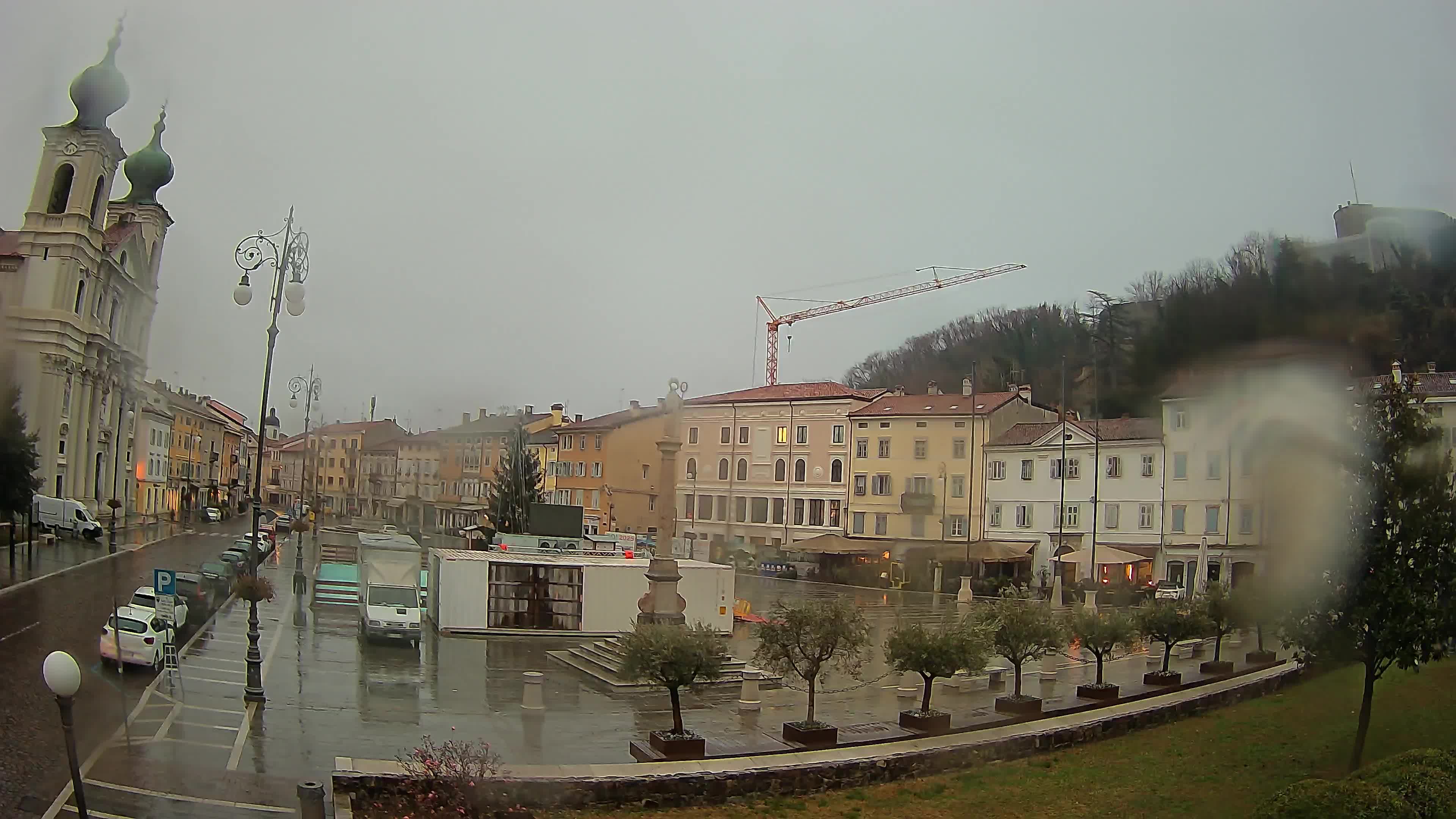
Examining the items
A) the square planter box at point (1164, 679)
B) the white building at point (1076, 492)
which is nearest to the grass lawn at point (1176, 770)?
the square planter box at point (1164, 679)

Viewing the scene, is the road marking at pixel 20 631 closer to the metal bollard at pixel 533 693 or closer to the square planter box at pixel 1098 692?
the metal bollard at pixel 533 693

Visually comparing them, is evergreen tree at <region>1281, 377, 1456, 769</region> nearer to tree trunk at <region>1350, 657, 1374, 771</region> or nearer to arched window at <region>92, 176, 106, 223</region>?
tree trunk at <region>1350, 657, 1374, 771</region>

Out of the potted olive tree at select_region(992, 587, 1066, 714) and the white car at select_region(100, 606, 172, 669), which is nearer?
the white car at select_region(100, 606, 172, 669)

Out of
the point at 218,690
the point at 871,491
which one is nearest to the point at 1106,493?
the point at 871,491

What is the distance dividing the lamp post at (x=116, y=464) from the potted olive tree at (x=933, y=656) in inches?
357

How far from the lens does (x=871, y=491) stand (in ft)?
115

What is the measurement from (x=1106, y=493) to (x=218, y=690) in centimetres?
2150

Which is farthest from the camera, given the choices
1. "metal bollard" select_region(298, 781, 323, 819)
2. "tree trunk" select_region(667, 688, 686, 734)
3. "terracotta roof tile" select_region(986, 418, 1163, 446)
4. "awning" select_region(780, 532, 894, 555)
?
"awning" select_region(780, 532, 894, 555)

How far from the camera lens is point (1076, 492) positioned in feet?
101

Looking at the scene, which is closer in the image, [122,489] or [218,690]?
[122,489]

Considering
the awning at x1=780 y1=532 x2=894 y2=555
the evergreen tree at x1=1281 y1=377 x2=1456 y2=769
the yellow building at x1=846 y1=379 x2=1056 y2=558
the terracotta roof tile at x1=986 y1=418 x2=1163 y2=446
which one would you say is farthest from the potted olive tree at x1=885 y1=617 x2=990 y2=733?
the yellow building at x1=846 y1=379 x2=1056 y2=558

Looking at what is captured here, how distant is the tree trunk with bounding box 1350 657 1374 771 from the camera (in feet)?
31.3

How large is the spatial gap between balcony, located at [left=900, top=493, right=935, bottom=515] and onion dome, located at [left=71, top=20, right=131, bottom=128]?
29484mm

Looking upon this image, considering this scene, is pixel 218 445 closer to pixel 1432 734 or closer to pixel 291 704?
pixel 291 704
